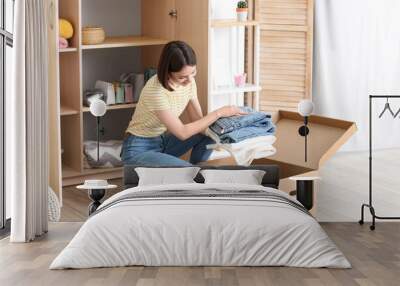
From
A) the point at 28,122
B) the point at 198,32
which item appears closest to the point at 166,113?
the point at 198,32

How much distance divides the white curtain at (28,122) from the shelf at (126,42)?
166 cm

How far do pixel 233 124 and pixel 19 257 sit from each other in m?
2.29

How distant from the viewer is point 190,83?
24.2 feet

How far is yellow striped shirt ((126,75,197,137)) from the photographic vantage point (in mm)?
7297

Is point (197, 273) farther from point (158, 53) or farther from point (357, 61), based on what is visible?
point (357, 61)

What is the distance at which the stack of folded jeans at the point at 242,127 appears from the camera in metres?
7.25

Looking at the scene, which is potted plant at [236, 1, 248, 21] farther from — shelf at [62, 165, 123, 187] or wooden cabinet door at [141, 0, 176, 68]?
shelf at [62, 165, 123, 187]

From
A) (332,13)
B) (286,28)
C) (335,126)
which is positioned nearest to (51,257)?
(335,126)

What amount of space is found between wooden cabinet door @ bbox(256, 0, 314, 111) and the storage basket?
62.1 inches

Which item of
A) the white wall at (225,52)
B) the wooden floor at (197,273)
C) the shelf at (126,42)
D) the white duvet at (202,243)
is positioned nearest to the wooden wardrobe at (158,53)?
the shelf at (126,42)

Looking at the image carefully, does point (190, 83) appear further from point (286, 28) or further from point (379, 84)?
point (379, 84)

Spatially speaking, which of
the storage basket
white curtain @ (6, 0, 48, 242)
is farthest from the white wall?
white curtain @ (6, 0, 48, 242)

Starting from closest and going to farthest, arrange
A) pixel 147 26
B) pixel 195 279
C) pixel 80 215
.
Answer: pixel 195 279 → pixel 80 215 → pixel 147 26

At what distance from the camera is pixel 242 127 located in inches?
288
